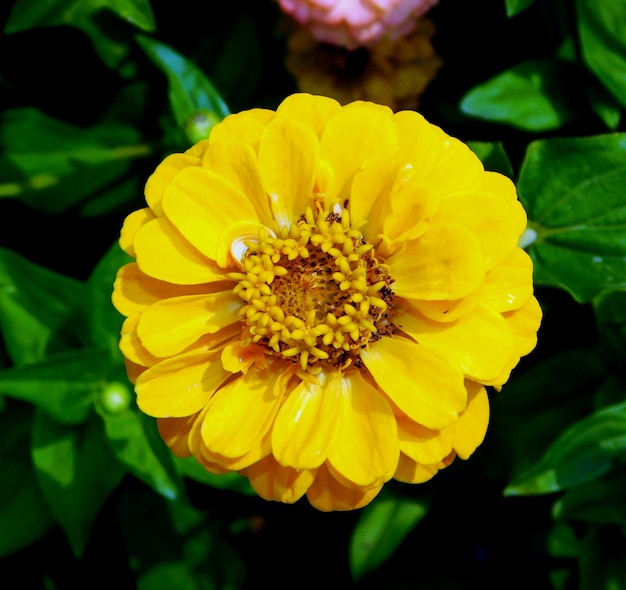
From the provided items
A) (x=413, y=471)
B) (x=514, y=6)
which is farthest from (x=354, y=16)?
(x=413, y=471)

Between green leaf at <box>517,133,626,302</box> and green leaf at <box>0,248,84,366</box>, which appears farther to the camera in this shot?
green leaf at <box>0,248,84,366</box>

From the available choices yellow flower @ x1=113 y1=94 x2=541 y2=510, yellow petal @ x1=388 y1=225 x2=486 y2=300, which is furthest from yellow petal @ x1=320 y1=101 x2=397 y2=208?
yellow petal @ x1=388 y1=225 x2=486 y2=300

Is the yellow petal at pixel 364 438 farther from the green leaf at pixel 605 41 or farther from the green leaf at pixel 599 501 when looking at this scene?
the green leaf at pixel 605 41

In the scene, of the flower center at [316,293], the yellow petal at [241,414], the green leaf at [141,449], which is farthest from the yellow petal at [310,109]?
the green leaf at [141,449]

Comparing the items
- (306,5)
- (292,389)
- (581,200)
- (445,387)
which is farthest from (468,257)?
(306,5)

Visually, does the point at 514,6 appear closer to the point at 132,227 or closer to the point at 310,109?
the point at 310,109

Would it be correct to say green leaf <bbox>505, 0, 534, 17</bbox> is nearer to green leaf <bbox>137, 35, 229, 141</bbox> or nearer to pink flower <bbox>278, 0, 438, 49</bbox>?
pink flower <bbox>278, 0, 438, 49</bbox>

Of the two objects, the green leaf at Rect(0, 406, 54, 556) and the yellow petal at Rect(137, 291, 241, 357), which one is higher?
the yellow petal at Rect(137, 291, 241, 357)

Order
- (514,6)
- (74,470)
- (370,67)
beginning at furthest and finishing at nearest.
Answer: (370,67), (74,470), (514,6)
